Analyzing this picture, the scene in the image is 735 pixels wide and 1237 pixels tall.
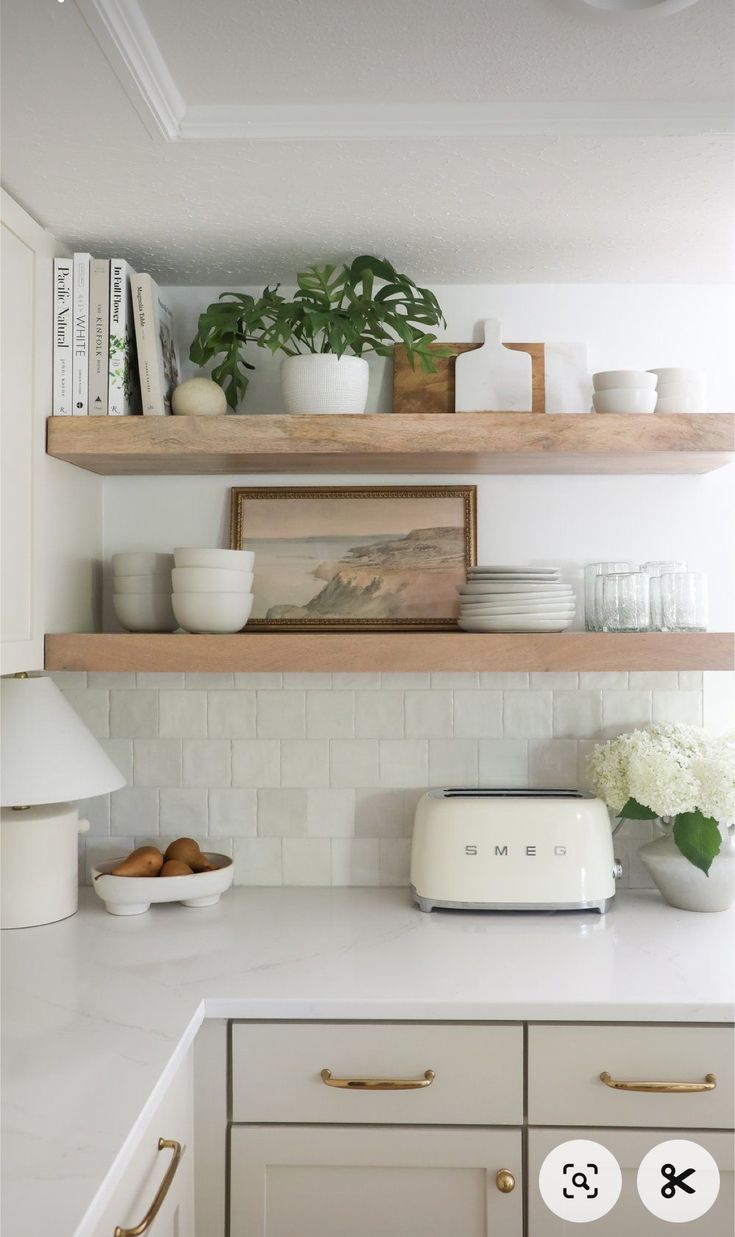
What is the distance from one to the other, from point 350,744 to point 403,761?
0.12 metres

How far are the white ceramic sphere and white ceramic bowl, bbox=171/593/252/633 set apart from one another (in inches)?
14.2

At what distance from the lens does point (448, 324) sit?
2.12 meters

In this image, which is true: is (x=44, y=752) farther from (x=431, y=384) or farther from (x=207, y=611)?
(x=431, y=384)

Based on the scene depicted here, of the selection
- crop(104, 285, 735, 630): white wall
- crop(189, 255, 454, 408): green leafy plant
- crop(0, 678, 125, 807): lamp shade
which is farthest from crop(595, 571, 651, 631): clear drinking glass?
crop(0, 678, 125, 807): lamp shade

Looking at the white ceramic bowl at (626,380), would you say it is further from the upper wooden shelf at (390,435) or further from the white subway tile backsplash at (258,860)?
the white subway tile backsplash at (258,860)

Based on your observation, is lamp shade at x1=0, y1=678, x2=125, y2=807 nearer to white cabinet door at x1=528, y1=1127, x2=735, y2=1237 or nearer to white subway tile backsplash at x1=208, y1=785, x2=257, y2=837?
white subway tile backsplash at x1=208, y1=785, x2=257, y2=837

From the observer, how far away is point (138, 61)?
1.26m

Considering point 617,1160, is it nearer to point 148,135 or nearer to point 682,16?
point 682,16

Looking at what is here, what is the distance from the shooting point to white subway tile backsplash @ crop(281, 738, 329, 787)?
2135 millimetres

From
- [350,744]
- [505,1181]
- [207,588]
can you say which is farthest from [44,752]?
[505,1181]

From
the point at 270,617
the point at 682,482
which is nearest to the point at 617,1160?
the point at 270,617

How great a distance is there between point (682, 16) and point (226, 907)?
1.70 meters

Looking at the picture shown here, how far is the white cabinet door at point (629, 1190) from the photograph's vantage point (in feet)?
4.83

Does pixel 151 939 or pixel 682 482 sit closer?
pixel 151 939
